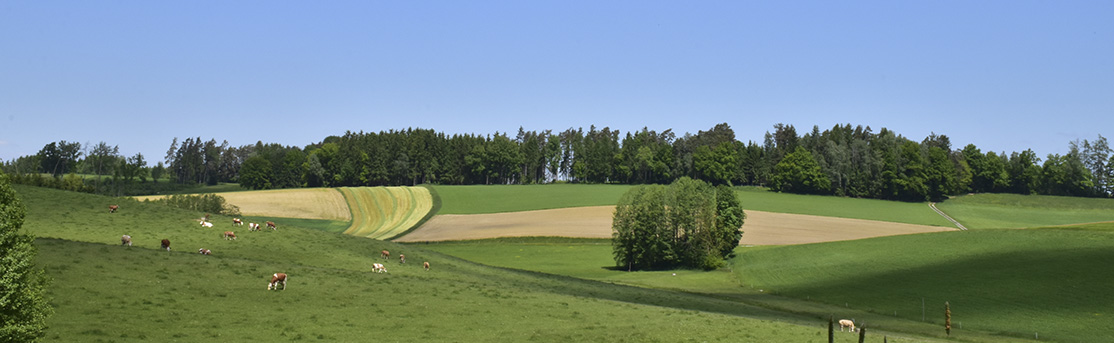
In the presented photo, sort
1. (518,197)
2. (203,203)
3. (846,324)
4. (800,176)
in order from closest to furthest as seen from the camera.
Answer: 1. (846,324)
2. (203,203)
3. (518,197)
4. (800,176)

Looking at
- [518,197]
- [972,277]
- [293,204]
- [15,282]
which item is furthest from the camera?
[518,197]

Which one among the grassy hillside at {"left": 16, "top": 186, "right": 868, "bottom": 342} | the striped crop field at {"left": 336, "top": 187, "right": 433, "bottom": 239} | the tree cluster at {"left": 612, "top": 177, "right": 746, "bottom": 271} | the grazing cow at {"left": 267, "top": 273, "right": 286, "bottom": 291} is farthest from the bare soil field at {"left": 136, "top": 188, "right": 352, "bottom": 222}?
the grazing cow at {"left": 267, "top": 273, "right": 286, "bottom": 291}

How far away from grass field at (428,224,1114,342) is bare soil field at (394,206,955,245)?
46.0ft

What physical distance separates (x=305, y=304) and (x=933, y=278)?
48121mm

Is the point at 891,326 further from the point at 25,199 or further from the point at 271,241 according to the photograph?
the point at 25,199

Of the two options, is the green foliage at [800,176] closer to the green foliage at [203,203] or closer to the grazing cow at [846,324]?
the green foliage at [203,203]

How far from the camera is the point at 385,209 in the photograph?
125 m

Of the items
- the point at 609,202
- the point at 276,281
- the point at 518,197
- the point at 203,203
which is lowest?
the point at 276,281

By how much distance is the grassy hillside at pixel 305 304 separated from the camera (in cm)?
2664

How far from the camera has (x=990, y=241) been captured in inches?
2625

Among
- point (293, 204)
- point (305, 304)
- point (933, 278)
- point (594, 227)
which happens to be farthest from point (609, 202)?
point (305, 304)

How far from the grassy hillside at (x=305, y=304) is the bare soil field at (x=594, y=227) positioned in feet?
165

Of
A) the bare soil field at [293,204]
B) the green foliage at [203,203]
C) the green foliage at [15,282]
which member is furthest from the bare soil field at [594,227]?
the green foliage at [15,282]

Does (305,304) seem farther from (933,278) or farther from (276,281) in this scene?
(933,278)
